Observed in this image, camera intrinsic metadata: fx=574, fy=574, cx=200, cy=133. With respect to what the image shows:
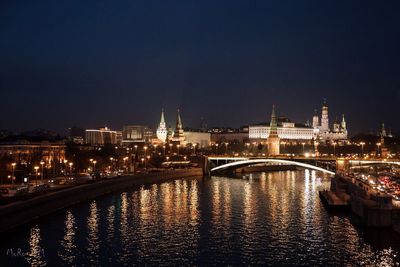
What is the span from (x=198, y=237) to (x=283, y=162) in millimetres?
29892

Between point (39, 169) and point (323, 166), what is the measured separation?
2336 cm

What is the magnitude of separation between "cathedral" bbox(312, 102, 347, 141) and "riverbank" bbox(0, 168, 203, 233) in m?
100

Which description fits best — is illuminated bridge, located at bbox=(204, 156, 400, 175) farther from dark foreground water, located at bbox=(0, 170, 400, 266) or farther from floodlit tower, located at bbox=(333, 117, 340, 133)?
floodlit tower, located at bbox=(333, 117, 340, 133)

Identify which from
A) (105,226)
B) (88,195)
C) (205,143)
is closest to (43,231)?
(105,226)

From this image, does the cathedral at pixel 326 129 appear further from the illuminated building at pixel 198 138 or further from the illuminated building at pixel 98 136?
the illuminated building at pixel 98 136

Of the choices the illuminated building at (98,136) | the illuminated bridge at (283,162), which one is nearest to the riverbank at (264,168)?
the illuminated bridge at (283,162)

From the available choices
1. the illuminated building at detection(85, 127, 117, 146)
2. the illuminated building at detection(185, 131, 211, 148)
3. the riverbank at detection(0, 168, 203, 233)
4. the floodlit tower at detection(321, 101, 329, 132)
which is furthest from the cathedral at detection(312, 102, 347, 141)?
the riverbank at detection(0, 168, 203, 233)

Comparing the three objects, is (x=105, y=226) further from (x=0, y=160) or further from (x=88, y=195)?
(x=0, y=160)

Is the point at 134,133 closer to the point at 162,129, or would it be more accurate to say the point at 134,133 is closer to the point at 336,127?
the point at 162,129

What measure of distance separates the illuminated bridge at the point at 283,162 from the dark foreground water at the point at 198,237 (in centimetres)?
1403

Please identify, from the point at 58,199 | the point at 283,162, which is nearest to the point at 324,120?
the point at 283,162

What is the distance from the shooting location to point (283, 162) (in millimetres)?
51031

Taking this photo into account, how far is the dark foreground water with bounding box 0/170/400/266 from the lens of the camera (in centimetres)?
1873

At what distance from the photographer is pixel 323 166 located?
159 feet
